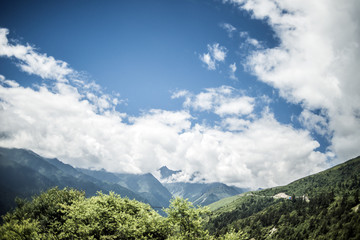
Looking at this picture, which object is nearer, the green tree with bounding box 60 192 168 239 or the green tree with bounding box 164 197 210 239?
the green tree with bounding box 60 192 168 239

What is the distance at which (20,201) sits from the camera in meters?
70.0

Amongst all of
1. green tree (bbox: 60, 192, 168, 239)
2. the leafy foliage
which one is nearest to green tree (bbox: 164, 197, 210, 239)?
the leafy foliage

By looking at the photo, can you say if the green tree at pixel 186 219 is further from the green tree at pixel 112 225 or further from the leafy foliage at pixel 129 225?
the green tree at pixel 112 225

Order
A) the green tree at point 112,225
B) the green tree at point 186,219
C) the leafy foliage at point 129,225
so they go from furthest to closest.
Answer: the green tree at point 186,219 → the leafy foliage at point 129,225 → the green tree at point 112,225

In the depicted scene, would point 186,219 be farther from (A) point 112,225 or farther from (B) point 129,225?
(A) point 112,225

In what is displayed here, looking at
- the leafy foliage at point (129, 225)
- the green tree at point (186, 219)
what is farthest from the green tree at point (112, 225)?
the green tree at point (186, 219)

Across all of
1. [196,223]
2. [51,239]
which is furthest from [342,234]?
[51,239]

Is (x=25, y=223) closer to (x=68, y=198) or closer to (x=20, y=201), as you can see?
(x=68, y=198)

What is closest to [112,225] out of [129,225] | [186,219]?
[129,225]

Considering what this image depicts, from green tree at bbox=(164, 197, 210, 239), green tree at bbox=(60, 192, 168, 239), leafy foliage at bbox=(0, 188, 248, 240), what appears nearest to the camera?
green tree at bbox=(60, 192, 168, 239)

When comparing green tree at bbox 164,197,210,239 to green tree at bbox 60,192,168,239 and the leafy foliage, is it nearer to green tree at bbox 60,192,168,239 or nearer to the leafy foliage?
the leafy foliage

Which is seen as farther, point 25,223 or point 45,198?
point 45,198

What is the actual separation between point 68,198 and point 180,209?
51.9 meters

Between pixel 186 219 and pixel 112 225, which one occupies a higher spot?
pixel 112 225
